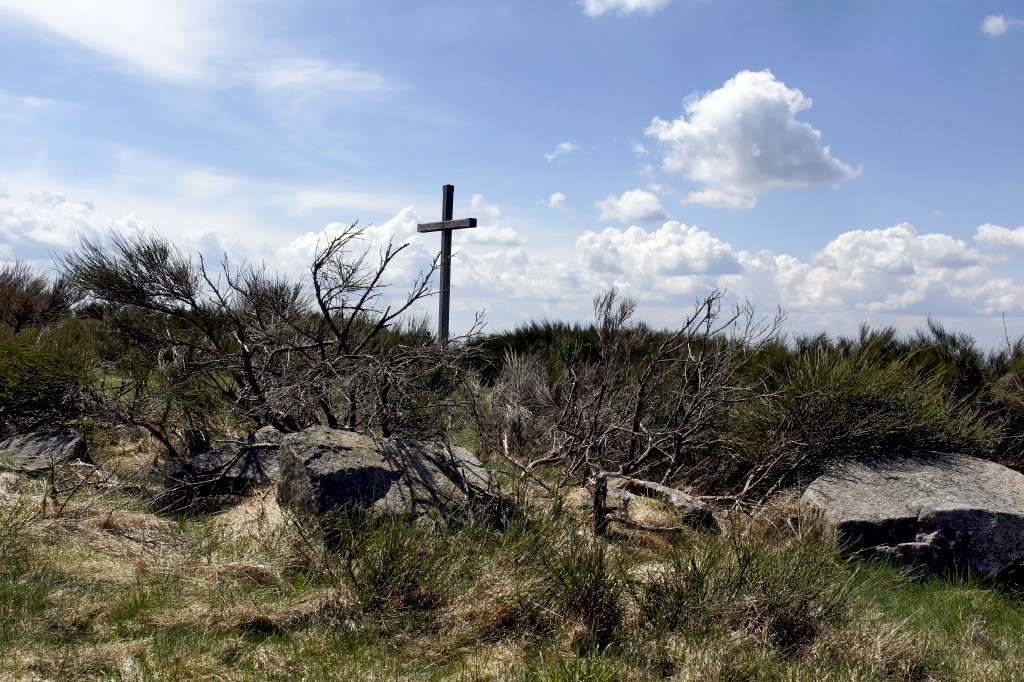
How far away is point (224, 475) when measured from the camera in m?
6.05

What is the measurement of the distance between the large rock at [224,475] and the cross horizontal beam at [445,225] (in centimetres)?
604

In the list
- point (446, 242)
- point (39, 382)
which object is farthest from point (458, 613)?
point (446, 242)

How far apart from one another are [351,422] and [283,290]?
9.17 ft

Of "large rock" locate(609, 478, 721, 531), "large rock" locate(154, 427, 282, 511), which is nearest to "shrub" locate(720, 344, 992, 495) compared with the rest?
"large rock" locate(609, 478, 721, 531)

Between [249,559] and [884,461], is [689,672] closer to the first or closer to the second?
[249,559]

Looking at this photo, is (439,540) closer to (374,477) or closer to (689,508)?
(374,477)

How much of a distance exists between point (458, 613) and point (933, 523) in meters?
3.80

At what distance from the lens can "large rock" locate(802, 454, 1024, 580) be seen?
211 inches

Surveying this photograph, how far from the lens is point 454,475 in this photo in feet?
17.1

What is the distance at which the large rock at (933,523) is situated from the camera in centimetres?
536

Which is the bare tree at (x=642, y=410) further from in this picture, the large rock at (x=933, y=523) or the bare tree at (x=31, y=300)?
the bare tree at (x=31, y=300)

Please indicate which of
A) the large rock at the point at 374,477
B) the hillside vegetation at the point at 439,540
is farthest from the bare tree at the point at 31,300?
the large rock at the point at 374,477

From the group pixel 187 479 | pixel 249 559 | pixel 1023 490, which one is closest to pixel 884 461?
pixel 1023 490

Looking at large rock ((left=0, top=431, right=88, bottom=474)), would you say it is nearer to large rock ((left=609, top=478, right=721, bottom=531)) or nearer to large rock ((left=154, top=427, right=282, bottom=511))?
large rock ((left=154, top=427, right=282, bottom=511))
